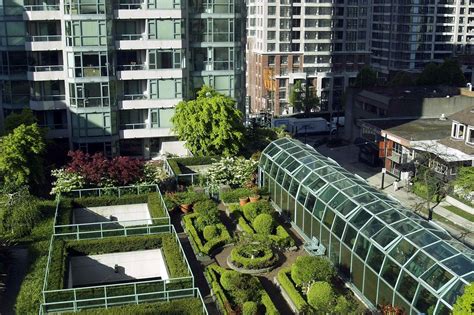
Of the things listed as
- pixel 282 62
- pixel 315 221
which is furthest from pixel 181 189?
pixel 282 62

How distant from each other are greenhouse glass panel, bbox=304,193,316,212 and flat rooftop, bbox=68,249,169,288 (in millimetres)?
9802

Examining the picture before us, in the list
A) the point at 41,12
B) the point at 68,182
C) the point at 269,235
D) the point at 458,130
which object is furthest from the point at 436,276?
the point at 41,12

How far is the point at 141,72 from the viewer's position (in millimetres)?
53688

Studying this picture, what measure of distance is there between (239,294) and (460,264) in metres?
10.1

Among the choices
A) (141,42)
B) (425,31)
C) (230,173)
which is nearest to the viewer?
(230,173)

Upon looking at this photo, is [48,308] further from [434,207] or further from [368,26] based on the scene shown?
[368,26]

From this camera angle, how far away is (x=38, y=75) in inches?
2080

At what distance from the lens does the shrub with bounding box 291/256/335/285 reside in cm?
2772

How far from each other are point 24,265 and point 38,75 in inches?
1052

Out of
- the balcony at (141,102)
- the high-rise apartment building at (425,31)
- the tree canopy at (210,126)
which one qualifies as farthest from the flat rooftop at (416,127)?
the high-rise apartment building at (425,31)

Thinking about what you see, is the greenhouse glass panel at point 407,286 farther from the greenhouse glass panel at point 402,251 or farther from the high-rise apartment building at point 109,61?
the high-rise apartment building at point 109,61

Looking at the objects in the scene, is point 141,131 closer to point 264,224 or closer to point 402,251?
point 264,224

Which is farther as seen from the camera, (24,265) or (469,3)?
(469,3)

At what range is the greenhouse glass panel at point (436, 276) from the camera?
23.6 meters
